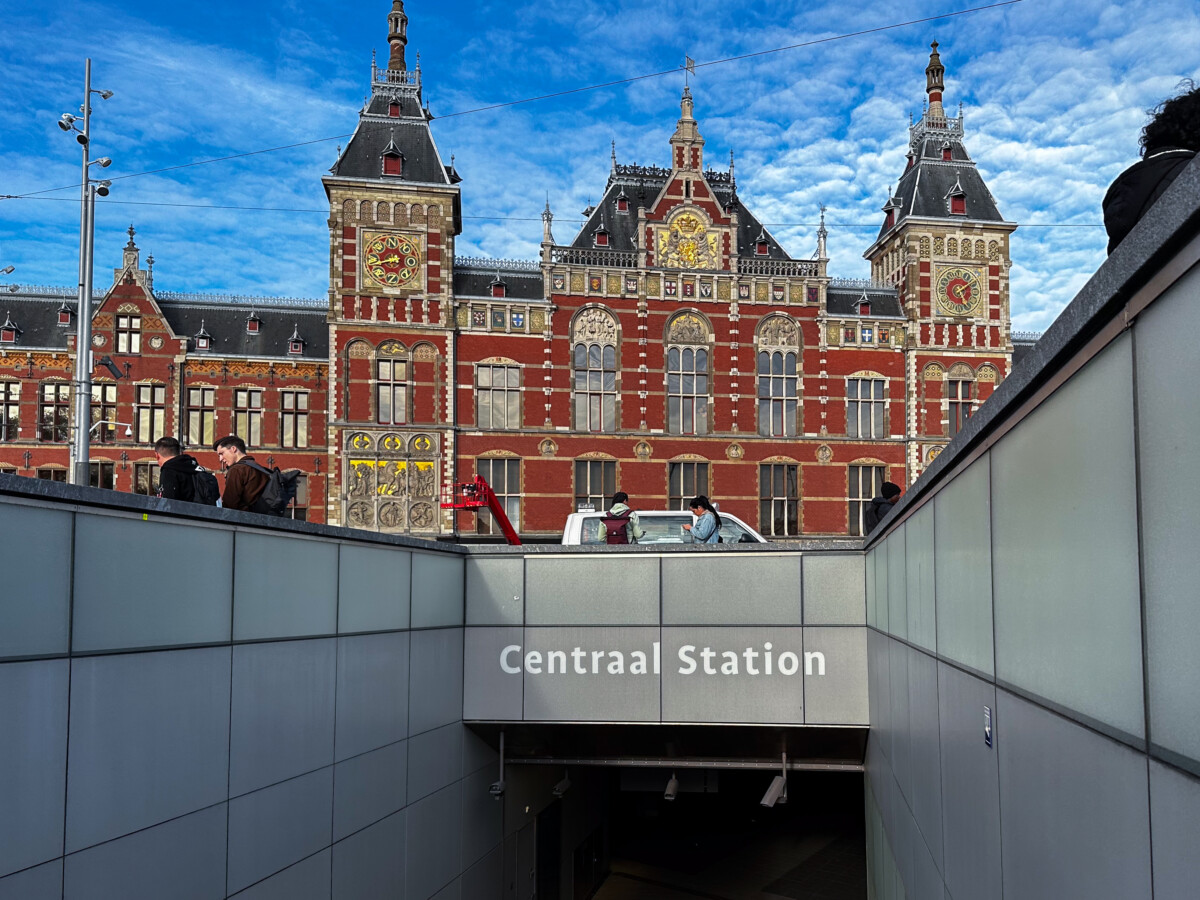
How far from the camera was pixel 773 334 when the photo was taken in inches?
1352

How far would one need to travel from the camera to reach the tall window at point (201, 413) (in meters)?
33.6

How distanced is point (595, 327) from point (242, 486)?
24.0 meters

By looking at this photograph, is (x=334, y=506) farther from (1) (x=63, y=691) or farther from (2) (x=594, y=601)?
(1) (x=63, y=691)

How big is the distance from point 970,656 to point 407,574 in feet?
25.5

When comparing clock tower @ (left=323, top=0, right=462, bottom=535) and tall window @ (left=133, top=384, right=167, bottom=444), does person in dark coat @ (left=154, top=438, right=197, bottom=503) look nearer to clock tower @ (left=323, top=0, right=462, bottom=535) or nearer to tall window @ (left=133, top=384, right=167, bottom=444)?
clock tower @ (left=323, top=0, right=462, bottom=535)

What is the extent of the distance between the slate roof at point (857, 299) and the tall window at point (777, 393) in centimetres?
242

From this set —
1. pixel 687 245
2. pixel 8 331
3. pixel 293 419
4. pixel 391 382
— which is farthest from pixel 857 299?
pixel 8 331

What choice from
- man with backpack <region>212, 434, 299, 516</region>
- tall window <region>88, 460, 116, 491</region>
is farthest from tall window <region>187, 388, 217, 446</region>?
man with backpack <region>212, 434, 299, 516</region>

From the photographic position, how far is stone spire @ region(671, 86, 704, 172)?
110 feet

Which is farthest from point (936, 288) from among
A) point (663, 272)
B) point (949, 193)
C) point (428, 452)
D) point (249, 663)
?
point (249, 663)

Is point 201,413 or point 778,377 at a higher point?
point 778,377

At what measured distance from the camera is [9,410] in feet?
108

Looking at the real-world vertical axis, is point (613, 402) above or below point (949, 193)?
below

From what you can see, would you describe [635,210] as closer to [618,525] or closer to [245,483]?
[618,525]
